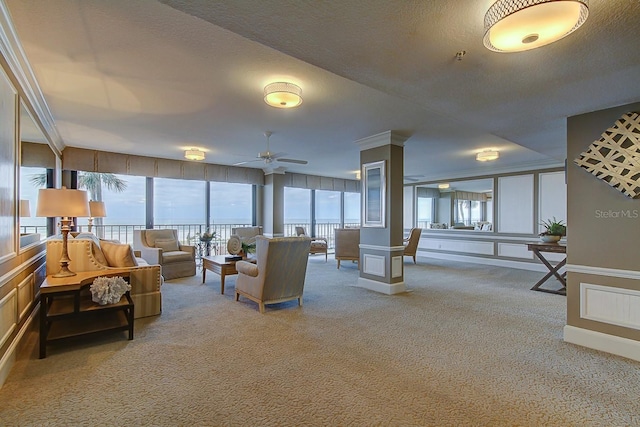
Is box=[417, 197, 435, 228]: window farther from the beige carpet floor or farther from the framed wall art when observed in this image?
the beige carpet floor

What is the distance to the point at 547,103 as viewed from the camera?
2850 mm

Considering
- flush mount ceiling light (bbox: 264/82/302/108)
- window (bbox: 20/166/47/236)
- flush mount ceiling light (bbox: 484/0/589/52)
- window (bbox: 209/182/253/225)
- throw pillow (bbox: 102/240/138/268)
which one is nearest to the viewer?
flush mount ceiling light (bbox: 484/0/589/52)

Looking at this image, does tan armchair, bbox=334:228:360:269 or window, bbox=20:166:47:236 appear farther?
tan armchair, bbox=334:228:360:269

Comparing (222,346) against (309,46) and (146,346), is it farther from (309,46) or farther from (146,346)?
(309,46)

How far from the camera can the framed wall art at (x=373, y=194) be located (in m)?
5.09

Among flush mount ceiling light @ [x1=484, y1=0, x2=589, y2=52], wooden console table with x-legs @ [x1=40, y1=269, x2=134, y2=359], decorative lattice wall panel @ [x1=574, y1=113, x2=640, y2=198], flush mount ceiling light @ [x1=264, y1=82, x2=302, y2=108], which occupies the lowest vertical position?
wooden console table with x-legs @ [x1=40, y1=269, x2=134, y2=359]

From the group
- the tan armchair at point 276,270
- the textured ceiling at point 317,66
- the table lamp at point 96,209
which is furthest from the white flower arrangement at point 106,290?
the table lamp at point 96,209

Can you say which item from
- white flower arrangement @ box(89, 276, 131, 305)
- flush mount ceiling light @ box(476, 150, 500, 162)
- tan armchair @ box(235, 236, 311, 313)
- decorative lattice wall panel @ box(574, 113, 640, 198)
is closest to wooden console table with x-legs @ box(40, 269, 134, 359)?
white flower arrangement @ box(89, 276, 131, 305)

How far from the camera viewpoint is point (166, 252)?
20.6 feet

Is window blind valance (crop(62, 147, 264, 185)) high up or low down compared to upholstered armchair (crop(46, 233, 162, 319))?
up

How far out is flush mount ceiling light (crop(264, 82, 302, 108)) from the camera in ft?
9.70

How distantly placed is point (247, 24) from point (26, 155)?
3103 millimetres

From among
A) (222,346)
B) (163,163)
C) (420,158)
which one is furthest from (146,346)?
(420,158)

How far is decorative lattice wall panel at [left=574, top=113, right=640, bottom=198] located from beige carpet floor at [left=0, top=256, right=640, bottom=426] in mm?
1561
